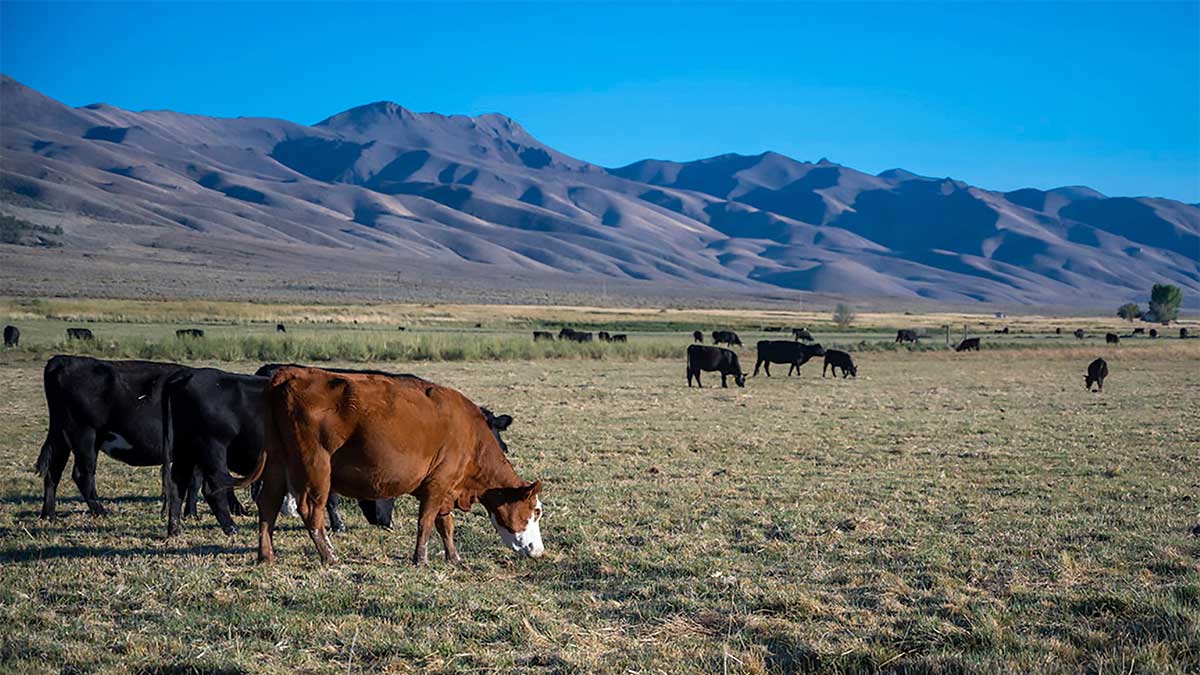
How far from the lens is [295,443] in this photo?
821cm

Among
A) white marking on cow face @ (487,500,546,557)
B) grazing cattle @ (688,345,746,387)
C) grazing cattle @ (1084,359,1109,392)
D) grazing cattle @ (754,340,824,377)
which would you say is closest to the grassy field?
white marking on cow face @ (487,500,546,557)

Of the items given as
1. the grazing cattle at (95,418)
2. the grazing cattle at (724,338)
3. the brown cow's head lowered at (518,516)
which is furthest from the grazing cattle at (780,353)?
the brown cow's head lowered at (518,516)

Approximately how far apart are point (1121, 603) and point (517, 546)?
480 centimetres

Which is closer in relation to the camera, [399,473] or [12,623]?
[12,623]

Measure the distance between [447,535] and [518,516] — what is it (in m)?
0.65

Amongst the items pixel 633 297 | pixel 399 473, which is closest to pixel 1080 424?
pixel 399 473

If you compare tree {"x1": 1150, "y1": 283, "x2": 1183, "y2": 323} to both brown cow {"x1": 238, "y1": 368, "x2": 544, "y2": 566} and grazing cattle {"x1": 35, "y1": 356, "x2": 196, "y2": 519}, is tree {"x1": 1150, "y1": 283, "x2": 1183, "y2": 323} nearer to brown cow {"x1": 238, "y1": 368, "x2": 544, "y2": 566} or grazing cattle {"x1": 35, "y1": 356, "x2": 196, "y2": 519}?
brown cow {"x1": 238, "y1": 368, "x2": 544, "y2": 566}

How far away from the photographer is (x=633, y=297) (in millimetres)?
177375

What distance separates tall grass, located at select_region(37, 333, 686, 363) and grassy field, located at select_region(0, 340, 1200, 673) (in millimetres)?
18344

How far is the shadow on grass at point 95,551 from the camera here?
28.3 ft

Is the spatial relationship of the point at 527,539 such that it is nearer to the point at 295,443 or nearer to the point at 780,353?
the point at 295,443

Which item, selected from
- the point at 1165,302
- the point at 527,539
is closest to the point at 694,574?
the point at 527,539

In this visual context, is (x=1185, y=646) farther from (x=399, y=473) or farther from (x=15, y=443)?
(x=15, y=443)

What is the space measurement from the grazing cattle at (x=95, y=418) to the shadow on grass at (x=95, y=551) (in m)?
1.55
